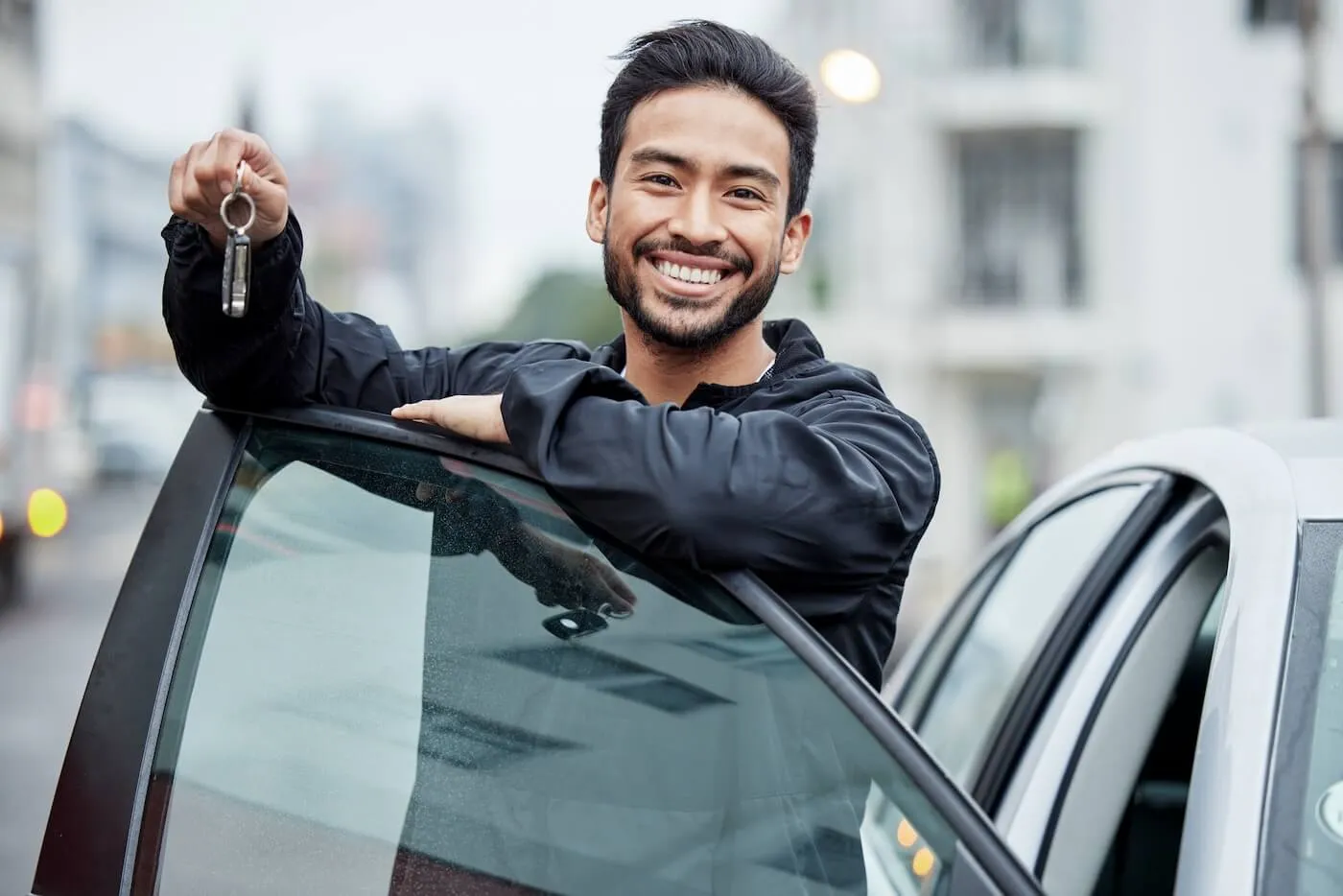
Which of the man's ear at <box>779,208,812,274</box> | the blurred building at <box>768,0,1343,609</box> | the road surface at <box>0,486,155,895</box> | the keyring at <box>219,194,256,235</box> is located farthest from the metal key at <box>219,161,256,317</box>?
the blurred building at <box>768,0,1343,609</box>

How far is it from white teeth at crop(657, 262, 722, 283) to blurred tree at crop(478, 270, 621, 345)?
3470cm

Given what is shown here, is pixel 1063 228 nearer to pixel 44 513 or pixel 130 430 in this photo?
pixel 44 513

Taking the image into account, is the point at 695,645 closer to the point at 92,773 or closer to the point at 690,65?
the point at 92,773

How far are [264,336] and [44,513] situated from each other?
1103 centimetres

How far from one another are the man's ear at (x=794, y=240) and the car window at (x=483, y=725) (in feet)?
2.04

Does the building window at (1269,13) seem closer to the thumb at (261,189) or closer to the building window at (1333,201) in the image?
the building window at (1333,201)

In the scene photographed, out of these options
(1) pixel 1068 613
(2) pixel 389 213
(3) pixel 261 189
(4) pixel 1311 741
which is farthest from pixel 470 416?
(2) pixel 389 213

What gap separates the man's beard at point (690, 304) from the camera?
1.88 metres

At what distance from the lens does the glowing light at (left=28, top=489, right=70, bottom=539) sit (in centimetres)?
1184

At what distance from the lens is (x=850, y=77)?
4883 millimetres

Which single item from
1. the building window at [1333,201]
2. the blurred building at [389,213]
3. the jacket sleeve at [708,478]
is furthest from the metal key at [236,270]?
the blurred building at [389,213]

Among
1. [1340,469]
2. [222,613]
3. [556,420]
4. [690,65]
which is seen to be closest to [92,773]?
[222,613]

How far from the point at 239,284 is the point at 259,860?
0.58 meters

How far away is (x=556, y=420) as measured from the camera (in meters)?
1.56
